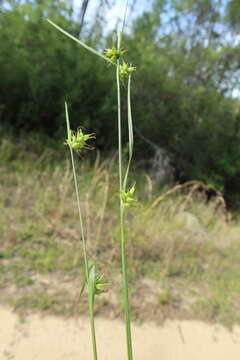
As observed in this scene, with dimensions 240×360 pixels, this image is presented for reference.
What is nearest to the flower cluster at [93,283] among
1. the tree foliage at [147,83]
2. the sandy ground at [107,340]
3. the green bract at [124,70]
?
the green bract at [124,70]

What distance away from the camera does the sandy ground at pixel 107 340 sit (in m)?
1.58

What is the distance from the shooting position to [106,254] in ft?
8.11

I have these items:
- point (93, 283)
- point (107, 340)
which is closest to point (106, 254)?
point (107, 340)

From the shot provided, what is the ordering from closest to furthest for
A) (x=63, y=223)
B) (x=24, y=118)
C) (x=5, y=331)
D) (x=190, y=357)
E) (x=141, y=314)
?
(x=5, y=331) < (x=190, y=357) < (x=141, y=314) < (x=63, y=223) < (x=24, y=118)

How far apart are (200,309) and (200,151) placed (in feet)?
14.7

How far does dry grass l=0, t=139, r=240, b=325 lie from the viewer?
2.01 m

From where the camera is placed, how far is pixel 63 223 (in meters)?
2.71

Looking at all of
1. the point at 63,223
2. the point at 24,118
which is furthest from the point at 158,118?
the point at 63,223

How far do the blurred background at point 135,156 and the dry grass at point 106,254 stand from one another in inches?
0.5

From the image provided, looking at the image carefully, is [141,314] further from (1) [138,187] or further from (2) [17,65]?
(2) [17,65]

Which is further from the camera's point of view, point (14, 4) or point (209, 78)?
point (209, 78)

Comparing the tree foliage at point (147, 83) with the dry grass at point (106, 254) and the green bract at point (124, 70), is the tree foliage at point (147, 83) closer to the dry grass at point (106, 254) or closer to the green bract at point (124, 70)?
the dry grass at point (106, 254)

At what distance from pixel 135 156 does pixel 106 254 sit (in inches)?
130

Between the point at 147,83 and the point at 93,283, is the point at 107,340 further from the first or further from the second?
the point at 147,83
